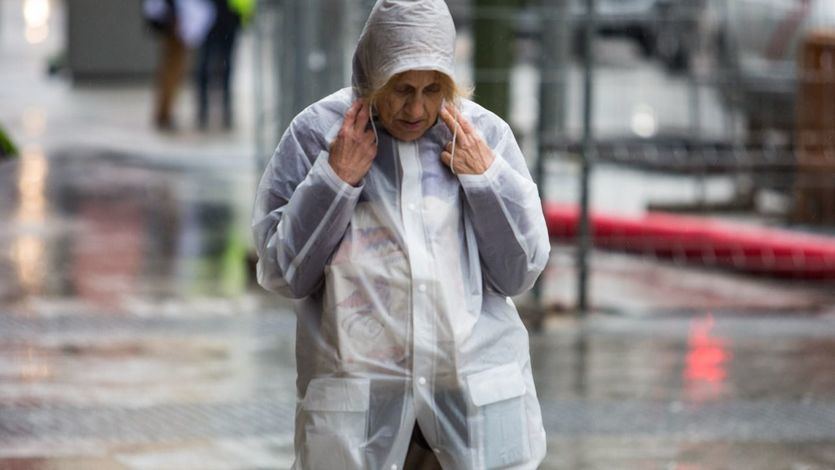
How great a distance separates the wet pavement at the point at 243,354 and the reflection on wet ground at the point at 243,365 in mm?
15

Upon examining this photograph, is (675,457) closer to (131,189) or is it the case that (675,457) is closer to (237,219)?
(237,219)

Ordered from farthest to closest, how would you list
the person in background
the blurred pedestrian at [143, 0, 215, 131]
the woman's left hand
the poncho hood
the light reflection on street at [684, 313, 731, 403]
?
the person in background < the blurred pedestrian at [143, 0, 215, 131] < the light reflection on street at [684, 313, 731, 403] < the woman's left hand < the poncho hood

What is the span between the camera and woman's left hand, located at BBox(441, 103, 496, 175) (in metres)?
3.62

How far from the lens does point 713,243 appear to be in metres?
10.7

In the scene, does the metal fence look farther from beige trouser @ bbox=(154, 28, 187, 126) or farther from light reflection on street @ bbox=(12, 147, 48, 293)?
beige trouser @ bbox=(154, 28, 187, 126)

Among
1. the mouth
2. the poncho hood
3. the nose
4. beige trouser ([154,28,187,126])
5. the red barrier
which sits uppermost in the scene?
the poncho hood

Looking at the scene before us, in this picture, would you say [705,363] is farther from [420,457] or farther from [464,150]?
[464,150]

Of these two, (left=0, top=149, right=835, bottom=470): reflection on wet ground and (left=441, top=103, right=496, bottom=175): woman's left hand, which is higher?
(left=441, top=103, right=496, bottom=175): woman's left hand

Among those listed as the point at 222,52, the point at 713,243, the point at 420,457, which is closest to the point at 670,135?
the point at 713,243

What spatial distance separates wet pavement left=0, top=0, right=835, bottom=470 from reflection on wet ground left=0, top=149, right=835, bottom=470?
1 cm

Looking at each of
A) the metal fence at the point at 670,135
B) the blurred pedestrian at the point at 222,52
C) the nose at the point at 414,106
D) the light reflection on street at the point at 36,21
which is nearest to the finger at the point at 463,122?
the nose at the point at 414,106

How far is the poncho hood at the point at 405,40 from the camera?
351 cm

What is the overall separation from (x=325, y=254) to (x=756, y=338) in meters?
5.41

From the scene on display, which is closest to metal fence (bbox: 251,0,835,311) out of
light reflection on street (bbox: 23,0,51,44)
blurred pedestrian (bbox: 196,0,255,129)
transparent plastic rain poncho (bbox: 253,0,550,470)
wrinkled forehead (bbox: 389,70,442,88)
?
blurred pedestrian (bbox: 196,0,255,129)
